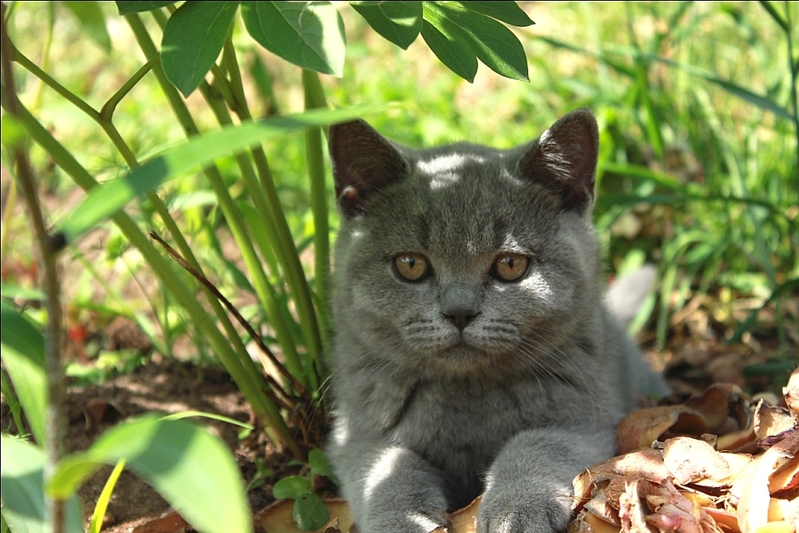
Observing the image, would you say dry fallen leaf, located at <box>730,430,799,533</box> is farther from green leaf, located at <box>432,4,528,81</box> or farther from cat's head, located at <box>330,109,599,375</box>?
green leaf, located at <box>432,4,528,81</box>

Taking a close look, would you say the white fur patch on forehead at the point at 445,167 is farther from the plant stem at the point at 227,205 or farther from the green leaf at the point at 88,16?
the green leaf at the point at 88,16

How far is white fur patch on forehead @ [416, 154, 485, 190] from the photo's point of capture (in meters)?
1.88

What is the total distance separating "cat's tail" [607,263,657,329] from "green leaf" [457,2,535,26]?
70.1 inches

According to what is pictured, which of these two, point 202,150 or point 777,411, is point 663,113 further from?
point 202,150

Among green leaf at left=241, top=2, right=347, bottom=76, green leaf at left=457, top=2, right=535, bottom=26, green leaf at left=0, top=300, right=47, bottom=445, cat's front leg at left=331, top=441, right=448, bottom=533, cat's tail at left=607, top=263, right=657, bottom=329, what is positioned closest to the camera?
green leaf at left=0, top=300, right=47, bottom=445

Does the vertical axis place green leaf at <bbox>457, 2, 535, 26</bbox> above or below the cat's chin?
above

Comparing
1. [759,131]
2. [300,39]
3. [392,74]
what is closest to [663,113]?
[759,131]

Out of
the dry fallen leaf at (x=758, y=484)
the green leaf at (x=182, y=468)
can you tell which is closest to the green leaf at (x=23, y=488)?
the green leaf at (x=182, y=468)

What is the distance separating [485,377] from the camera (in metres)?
1.84

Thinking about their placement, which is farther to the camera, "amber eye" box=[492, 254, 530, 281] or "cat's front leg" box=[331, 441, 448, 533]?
"amber eye" box=[492, 254, 530, 281]

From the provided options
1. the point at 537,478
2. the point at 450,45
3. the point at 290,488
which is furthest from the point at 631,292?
the point at 450,45

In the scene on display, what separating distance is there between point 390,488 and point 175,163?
97cm

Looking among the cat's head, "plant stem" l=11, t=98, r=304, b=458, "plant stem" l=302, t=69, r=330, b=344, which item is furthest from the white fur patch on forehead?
"plant stem" l=11, t=98, r=304, b=458

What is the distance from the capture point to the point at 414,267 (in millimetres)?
1830
